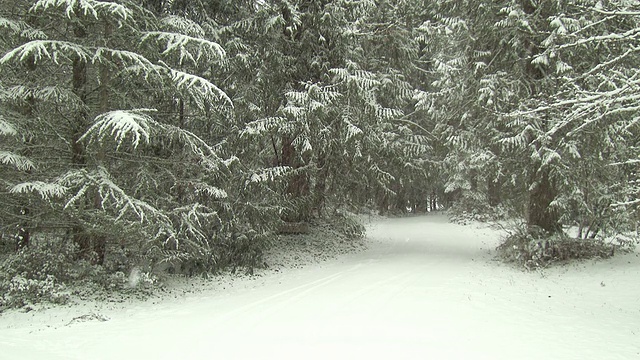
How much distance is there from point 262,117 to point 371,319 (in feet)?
24.1

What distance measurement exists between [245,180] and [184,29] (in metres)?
4.17

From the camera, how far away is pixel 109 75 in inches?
359

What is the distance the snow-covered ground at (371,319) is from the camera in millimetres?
Answer: 5996

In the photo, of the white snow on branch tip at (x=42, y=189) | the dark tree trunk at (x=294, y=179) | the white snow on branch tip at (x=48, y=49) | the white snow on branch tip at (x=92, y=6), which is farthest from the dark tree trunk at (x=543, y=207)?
the white snow on branch tip at (x=48, y=49)

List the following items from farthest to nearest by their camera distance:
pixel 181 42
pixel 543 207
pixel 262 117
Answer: pixel 262 117, pixel 543 207, pixel 181 42

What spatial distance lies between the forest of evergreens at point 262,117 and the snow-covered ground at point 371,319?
1364 millimetres

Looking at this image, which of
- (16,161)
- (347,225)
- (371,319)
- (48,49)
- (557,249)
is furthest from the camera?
(347,225)

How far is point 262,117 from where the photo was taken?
12.8 metres

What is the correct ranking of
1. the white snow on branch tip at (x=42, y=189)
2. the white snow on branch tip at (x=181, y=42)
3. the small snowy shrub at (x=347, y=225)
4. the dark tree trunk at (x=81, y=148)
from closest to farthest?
the white snow on branch tip at (x=42, y=189)
the white snow on branch tip at (x=181, y=42)
the dark tree trunk at (x=81, y=148)
the small snowy shrub at (x=347, y=225)

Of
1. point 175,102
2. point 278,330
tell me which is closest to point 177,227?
point 175,102

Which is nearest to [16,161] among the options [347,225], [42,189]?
[42,189]

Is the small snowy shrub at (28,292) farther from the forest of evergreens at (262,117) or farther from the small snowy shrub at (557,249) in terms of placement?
the small snowy shrub at (557,249)

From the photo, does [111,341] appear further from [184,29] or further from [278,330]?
[184,29]

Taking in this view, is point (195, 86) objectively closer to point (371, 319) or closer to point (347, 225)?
point (371, 319)
